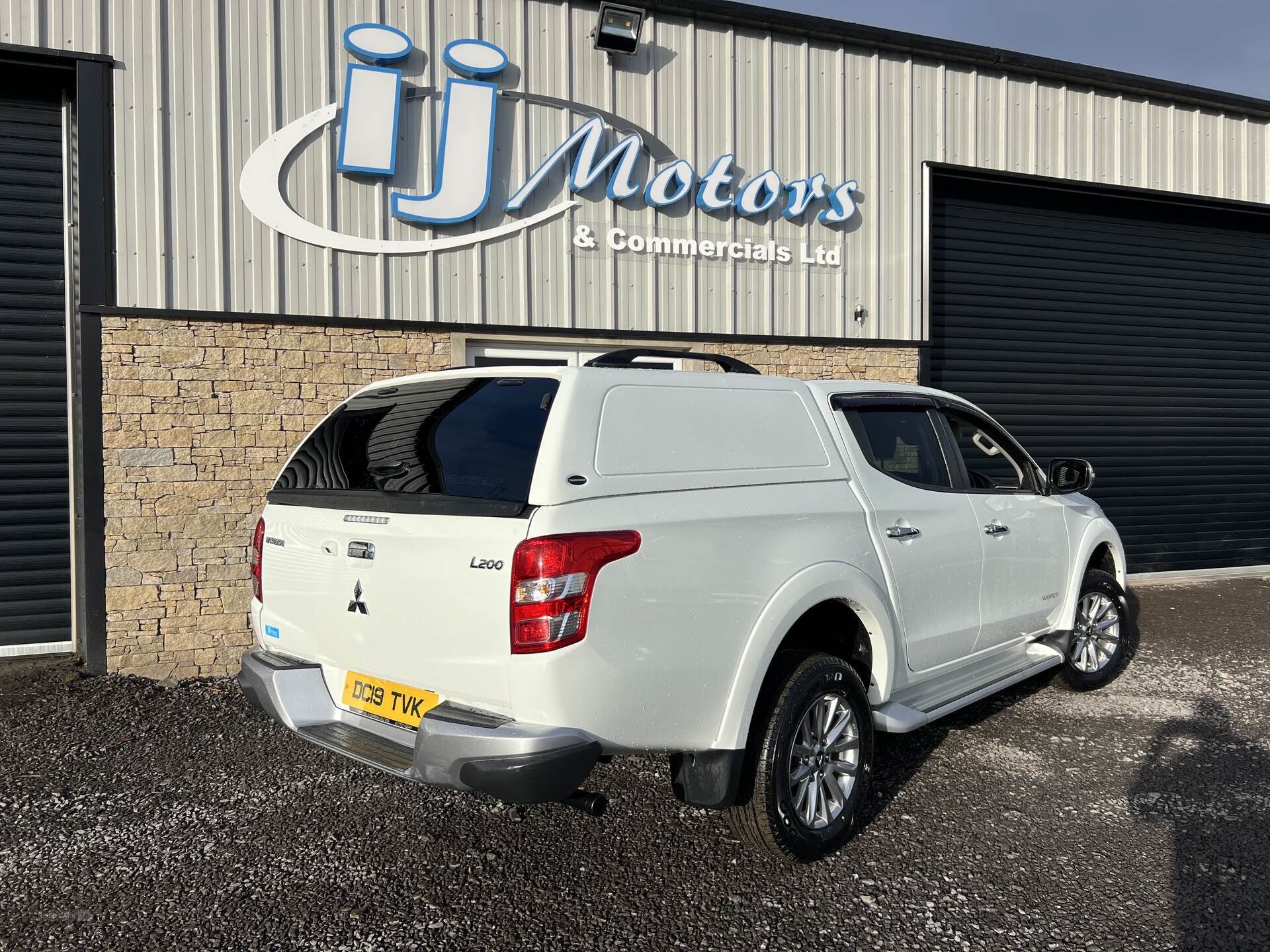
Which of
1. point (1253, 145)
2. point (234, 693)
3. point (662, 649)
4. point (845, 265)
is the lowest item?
point (234, 693)

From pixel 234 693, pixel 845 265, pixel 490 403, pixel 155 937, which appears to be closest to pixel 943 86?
pixel 845 265

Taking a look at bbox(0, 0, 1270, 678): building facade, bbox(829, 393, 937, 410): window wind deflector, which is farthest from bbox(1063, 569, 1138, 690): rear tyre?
bbox(0, 0, 1270, 678): building facade

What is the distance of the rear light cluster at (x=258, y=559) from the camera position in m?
3.80

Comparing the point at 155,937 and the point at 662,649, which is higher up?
the point at 662,649

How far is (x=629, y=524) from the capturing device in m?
2.91

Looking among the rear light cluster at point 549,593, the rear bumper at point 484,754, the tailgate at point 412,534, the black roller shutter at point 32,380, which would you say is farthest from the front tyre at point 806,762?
the black roller shutter at point 32,380

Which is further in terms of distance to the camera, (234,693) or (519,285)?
(519,285)

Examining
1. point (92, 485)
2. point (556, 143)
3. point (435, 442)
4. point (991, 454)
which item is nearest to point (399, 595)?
point (435, 442)

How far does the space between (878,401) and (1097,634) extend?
260 centimetres

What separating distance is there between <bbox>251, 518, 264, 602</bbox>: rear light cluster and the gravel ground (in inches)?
39.8

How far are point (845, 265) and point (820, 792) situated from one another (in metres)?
6.08

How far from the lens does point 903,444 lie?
14.5ft

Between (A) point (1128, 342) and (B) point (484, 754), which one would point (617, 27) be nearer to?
(B) point (484, 754)

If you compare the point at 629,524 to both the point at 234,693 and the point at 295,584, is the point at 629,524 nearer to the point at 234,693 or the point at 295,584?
the point at 295,584
